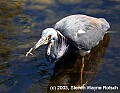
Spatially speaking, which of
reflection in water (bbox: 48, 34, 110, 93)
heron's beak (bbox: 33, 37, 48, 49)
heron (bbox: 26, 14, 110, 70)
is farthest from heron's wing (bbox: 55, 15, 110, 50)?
heron's beak (bbox: 33, 37, 48, 49)

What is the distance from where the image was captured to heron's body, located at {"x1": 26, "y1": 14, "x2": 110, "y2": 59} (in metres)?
4.88

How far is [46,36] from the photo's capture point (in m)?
4.73

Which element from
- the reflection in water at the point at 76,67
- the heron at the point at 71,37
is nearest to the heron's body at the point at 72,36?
the heron at the point at 71,37

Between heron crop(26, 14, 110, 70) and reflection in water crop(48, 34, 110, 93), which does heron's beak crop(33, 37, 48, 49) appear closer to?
heron crop(26, 14, 110, 70)

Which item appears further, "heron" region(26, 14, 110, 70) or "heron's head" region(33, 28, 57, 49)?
"heron" region(26, 14, 110, 70)

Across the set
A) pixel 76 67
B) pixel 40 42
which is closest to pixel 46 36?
pixel 40 42

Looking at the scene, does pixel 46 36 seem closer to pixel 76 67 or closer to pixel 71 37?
pixel 71 37

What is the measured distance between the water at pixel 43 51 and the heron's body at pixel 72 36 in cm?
28

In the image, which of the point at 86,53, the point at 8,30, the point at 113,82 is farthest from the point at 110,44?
the point at 8,30

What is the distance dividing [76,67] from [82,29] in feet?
1.97

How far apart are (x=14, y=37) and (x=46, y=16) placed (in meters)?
0.83

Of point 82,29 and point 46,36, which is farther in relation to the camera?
point 82,29

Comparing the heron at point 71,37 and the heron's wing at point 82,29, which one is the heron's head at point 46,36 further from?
the heron's wing at point 82,29

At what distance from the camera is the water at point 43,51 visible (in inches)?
195
